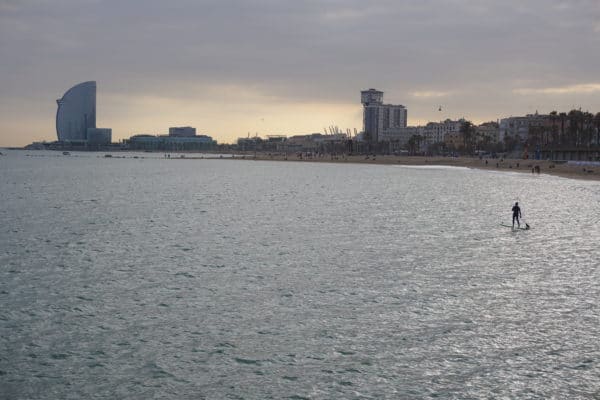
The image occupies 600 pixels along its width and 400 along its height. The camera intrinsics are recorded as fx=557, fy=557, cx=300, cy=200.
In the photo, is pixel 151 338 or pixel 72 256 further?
pixel 72 256

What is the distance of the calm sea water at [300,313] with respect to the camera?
13.3 m

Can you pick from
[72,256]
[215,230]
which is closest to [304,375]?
[72,256]

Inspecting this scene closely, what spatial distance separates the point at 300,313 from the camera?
18.7 metres

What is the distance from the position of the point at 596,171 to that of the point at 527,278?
10079cm

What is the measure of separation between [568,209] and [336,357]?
145 ft

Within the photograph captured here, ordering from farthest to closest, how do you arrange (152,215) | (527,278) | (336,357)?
(152,215) → (527,278) → (336,357)

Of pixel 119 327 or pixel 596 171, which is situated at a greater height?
pixel 596 171

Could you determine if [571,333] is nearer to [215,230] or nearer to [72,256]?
[72,256]

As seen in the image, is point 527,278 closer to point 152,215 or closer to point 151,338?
point 151,338

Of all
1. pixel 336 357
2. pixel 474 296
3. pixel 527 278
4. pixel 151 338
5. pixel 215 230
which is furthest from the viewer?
pixel 215 230

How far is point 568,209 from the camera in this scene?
51.8m

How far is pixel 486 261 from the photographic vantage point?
27266 millimetres

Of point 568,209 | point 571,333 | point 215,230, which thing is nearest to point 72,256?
point 215,230

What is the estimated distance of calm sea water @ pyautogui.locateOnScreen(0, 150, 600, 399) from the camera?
13344 millimetres
